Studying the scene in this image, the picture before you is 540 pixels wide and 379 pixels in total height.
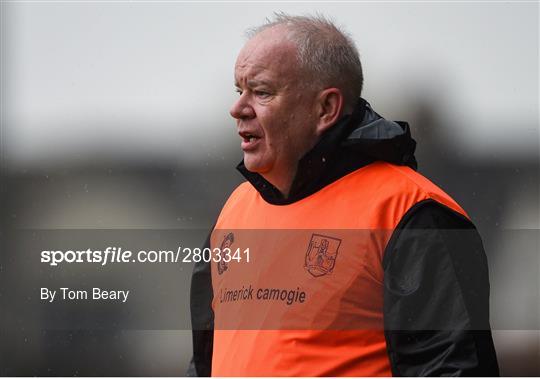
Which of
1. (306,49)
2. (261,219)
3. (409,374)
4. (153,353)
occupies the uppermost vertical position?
(306,49)

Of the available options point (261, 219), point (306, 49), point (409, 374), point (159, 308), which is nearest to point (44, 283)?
point (159, 308)

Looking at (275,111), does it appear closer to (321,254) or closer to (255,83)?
(255,83)

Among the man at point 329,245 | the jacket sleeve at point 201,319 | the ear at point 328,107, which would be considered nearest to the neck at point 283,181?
the man at point 329,245

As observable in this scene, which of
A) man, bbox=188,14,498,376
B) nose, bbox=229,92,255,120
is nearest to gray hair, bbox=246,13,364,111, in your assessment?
man, bbox=188,14,498,376

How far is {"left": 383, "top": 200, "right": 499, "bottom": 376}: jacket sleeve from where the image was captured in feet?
6.75

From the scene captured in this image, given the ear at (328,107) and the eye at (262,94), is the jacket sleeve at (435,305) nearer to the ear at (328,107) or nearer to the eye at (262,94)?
the ear at (328,107)

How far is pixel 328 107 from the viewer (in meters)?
2.42

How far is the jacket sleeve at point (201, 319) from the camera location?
8.54ft

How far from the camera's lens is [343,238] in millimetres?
2248

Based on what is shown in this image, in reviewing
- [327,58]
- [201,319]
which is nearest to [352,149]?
[327,58]

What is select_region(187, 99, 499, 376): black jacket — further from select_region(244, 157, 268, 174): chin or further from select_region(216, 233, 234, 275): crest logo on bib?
select_region(216, 233, 234, 275): crest logo on bib

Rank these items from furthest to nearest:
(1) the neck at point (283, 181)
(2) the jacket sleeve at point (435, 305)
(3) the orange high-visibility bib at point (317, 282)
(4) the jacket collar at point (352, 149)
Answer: (1) the neck at point (283, 181) < (4) the jacket collar at point (352, 149) < (3) the orange high-visibility bib at point (317, 282) < (2) the jacket sleeve at point (435, 305)

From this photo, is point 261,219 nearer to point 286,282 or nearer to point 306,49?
point 286,282

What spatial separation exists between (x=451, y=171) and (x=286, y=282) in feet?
3.91
